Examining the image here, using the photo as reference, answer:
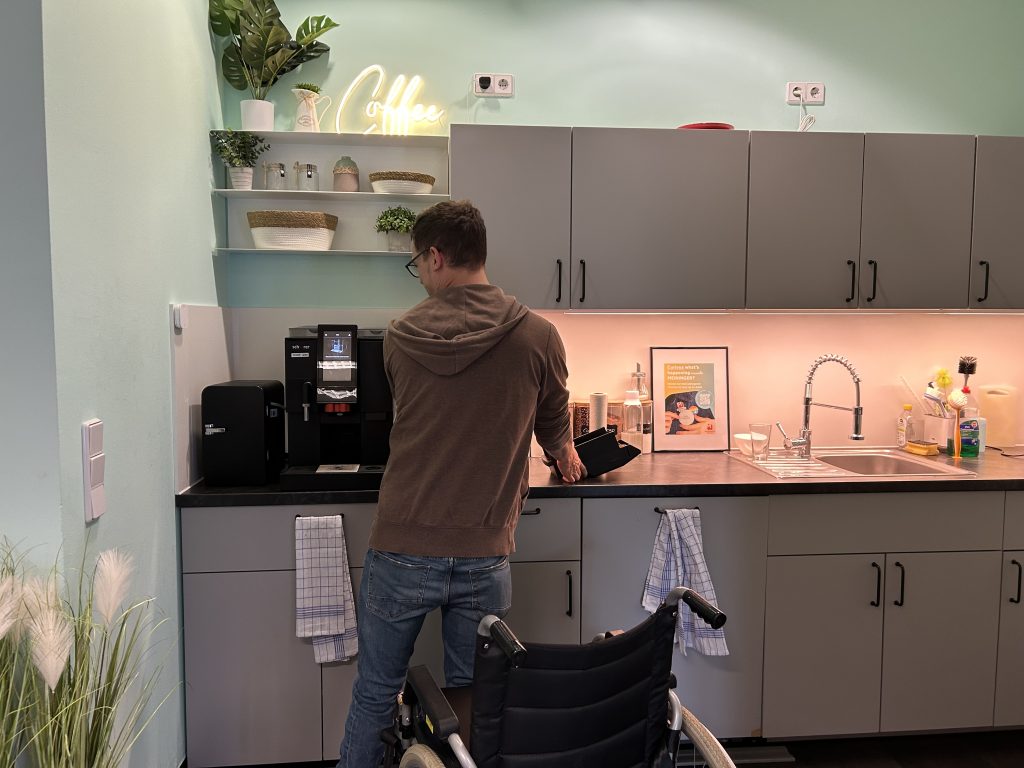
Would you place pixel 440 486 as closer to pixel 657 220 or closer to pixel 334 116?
pixel 657 220

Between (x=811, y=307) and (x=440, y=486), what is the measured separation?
1639mm

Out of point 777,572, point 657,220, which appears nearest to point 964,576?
point 777,572

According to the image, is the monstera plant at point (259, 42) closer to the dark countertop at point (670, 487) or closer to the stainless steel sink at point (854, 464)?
the dark countertop at point (670, 487)

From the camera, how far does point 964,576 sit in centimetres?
255

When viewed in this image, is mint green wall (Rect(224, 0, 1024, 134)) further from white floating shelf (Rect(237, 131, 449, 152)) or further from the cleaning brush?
the cleaning brush

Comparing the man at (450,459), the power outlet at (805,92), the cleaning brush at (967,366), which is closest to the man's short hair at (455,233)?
the man at (450,459)

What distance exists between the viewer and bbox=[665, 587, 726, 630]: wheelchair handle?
1426 mm

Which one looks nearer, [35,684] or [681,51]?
[35,684]

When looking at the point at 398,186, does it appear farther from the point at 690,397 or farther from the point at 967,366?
the point at 967,366

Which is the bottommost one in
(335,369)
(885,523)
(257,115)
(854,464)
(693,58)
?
(885,523)

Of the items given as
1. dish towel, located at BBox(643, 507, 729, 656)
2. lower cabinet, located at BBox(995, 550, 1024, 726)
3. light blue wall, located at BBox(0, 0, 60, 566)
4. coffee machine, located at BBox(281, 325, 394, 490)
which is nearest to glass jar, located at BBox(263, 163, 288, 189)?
coffee machine, located at BBox(281, 325, 394, 490)

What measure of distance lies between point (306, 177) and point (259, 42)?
1.51ft

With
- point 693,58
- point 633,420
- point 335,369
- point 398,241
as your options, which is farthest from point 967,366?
point 335,369

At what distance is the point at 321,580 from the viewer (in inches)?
92.1
